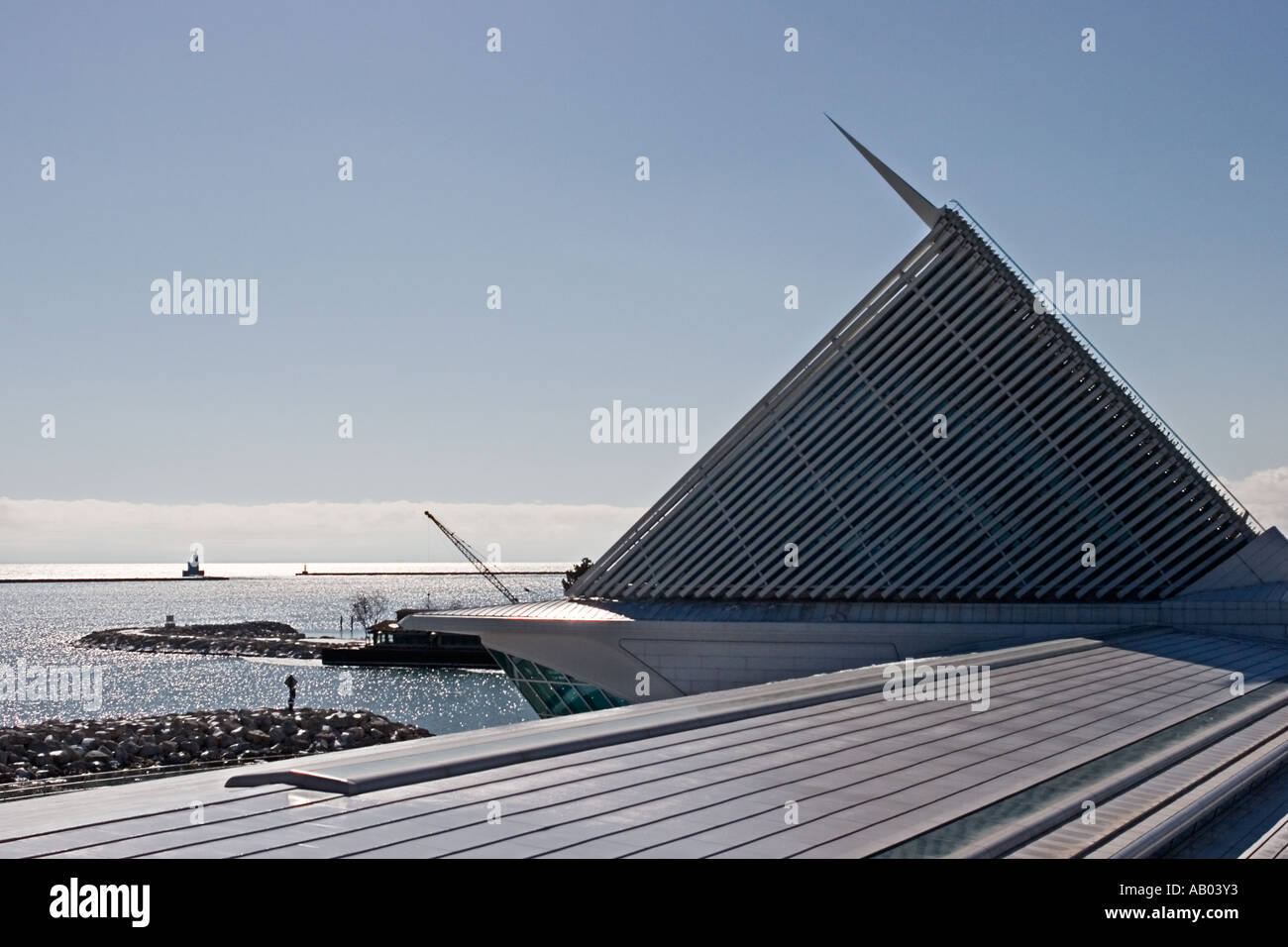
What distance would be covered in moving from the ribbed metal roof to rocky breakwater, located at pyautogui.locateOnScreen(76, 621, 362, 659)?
278ft

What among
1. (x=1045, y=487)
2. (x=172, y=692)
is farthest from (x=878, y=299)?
(x=172, y=692)

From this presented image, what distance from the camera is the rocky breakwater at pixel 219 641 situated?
125375 millimetres

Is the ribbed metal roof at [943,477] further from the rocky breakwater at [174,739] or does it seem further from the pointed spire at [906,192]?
the rocky breakwater at [174,739]

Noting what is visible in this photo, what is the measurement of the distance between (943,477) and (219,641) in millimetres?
115615

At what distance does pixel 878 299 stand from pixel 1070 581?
10132mm

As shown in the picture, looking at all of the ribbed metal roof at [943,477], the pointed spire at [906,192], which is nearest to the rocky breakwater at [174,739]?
the ribbed metal roof at [943,477]

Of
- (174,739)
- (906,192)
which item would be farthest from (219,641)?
(906,192)

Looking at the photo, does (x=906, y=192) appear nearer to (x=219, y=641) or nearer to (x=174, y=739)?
(x=174, y=739)

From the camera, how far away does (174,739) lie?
46375 mm

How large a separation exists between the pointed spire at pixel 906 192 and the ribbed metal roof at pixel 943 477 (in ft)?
3.57

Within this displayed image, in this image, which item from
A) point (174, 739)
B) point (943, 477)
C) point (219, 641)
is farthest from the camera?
point (219, 641)

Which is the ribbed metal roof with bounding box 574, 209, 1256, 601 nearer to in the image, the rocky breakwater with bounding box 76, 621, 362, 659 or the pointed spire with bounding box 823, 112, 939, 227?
the pointed spire with bounding box 823, 112, 939, 227

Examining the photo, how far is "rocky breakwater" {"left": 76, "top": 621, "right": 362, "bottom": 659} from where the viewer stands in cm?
12538
